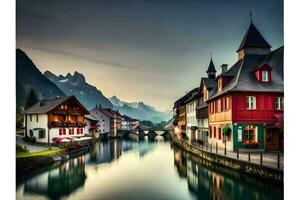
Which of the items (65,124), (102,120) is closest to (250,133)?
(65,124)

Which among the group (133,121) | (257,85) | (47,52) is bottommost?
(133,121)

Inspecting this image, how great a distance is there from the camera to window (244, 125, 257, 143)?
13.6 meters

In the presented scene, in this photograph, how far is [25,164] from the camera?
12703 mm

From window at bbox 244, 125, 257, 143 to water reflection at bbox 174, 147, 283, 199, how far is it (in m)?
2.13

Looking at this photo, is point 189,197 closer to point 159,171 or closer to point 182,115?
point 159,171

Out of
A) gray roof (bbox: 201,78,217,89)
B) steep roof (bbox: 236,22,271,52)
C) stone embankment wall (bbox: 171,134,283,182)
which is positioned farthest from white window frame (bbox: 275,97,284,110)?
gray roof (bbox: 201,78,217,89)

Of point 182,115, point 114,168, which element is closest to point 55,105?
point 114,168

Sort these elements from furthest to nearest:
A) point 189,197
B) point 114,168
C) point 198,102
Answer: point 198,102, point 114,168, point 189,197

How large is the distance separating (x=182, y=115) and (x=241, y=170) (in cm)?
2171

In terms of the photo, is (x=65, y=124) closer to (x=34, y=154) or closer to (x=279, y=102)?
(x=34, y=154)

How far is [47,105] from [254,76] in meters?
14.1

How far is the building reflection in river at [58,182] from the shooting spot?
380 inches

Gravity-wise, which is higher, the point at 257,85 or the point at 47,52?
the point at 47,52
